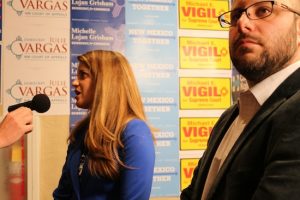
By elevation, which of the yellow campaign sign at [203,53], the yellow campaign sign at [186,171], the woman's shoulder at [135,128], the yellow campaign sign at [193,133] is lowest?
the yellow campaign sign at [186,171]

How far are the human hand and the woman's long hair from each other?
0.24 metres

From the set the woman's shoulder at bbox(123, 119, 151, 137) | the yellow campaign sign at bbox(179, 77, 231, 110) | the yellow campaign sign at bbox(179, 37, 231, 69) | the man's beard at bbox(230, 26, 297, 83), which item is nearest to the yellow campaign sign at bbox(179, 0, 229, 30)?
the yellow campaign sign at bbox(179, 37, 231, 69)

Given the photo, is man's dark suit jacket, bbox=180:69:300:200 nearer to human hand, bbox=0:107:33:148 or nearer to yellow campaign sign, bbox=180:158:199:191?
human hand, bbox=0:107:33:148

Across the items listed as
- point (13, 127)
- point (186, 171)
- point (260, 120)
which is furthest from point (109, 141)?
point (186, 171)

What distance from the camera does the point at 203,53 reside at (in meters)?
2.18

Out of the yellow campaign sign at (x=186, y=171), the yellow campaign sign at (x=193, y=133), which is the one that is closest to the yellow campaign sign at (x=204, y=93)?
the yellow campaign sign at (x=193, y=133)

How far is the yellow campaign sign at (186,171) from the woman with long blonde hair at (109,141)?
2.61 ft

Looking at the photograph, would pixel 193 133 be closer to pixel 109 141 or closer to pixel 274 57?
pixel 109 141

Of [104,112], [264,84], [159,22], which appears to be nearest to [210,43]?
[159,22]

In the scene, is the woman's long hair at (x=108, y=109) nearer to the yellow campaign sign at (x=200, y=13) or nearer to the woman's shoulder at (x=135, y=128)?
the woman's shoulder at (x=135, y=128)

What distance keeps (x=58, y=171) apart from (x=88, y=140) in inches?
26.6

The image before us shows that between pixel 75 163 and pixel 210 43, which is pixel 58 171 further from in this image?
pixel 210 43

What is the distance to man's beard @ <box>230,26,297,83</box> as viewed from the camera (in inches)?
33.7

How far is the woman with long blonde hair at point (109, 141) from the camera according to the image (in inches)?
49.4
